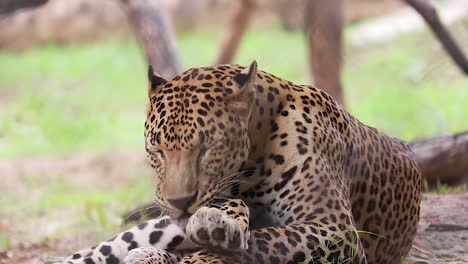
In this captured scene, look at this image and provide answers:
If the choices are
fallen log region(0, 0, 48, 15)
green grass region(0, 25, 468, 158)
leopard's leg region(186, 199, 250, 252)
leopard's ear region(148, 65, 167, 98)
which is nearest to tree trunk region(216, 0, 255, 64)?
green grass region(0, 25, 468, 158)

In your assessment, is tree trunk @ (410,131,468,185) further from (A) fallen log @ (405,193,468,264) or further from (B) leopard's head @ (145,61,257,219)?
(B) leopard's head @ (145,61,257,219)

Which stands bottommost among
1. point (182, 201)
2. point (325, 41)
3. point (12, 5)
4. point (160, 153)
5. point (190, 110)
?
point (182, 201)

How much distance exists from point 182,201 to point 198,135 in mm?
331

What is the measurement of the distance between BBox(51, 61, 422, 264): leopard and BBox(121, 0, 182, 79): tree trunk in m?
4.89

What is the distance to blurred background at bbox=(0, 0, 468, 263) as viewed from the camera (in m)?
8.76

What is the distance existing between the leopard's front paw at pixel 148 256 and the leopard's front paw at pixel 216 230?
49 centimetres

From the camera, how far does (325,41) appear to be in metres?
9.95

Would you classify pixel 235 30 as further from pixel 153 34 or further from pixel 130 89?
pixel 130 89

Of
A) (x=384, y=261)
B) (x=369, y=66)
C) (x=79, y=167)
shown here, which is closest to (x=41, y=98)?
(x=79, y=167)

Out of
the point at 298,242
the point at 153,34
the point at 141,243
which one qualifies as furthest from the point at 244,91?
the point at 153,34

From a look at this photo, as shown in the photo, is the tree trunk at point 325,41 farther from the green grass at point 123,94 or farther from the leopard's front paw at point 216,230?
the leopard's front paw at point 216,230

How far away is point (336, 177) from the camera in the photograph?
4.74m

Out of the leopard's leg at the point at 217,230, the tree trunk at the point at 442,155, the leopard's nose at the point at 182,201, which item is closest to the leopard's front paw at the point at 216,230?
the leopard's leg at the point at 217,230

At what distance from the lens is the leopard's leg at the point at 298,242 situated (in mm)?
4145
